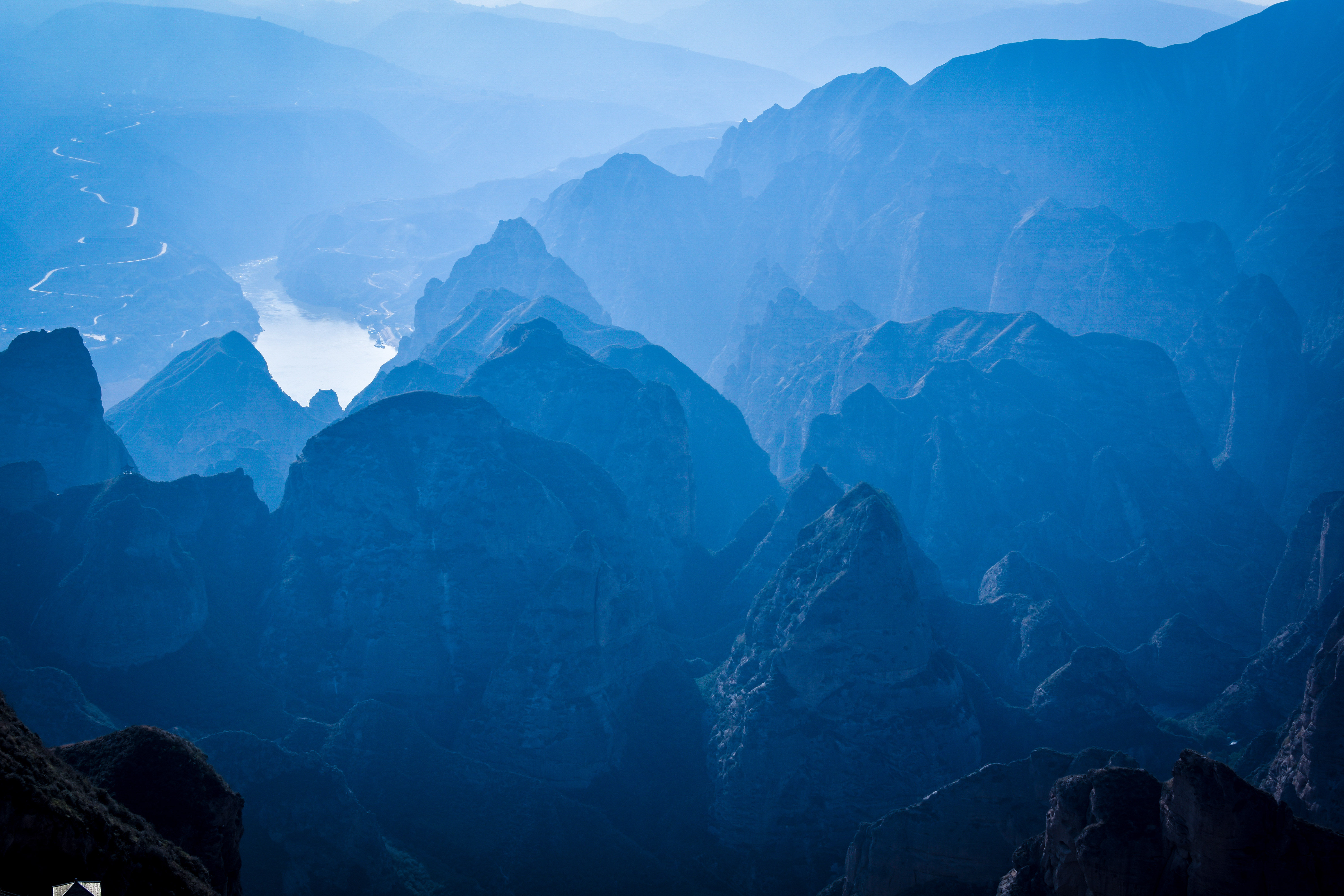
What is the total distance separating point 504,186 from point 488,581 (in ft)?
545

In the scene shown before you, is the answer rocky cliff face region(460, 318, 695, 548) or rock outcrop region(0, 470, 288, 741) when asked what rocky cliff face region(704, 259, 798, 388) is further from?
rock outcrop region(0, 470, 288, 741)

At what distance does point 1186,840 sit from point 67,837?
1664 centimetres

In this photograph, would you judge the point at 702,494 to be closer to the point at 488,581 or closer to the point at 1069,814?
the point at 488,581

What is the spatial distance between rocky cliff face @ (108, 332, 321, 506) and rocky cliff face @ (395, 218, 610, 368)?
20463 mm

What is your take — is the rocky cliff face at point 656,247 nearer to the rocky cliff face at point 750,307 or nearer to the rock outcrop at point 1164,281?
the rocky cliff face at point 750,307

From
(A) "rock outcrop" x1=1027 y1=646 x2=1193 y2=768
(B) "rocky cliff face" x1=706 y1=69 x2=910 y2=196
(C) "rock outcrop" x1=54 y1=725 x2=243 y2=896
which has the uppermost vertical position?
(B) "rocky cliff face" x1=706 y1=69 x2=910 y2=196

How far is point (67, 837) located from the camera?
966cm

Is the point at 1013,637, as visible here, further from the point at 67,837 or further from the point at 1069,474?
the point at 67,837

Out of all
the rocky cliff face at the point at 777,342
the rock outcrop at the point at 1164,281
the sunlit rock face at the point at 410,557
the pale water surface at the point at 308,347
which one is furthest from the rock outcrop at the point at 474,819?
the rock outcrop at the point at 1164,281

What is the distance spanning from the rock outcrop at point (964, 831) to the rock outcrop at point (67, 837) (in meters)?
16.4

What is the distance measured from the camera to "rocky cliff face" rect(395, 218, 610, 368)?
9525cm

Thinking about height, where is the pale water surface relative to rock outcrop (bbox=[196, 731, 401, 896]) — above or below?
below

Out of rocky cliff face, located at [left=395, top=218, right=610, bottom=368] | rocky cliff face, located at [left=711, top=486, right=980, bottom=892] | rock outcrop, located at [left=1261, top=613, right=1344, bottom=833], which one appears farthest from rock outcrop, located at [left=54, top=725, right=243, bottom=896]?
rocky cliff face, located at [left=395, top=218, right=610, bottom=368]

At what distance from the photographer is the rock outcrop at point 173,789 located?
1358 cm
